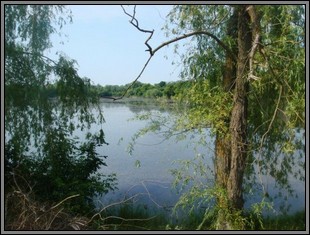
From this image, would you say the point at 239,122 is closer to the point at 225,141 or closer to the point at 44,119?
the point at 225,141

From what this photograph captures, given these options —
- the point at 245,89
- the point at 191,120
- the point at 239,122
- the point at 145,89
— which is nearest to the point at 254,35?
the point at 245,89

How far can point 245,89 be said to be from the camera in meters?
3.01

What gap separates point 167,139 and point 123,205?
0.64m

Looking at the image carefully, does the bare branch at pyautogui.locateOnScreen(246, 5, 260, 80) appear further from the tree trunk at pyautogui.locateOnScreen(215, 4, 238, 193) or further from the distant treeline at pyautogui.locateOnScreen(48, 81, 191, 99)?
the distant treeline at pyautogui.locateOnScreen(48, 81, 191, 99)

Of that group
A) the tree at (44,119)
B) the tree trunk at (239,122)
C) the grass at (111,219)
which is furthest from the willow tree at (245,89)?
the tree at (44,119)

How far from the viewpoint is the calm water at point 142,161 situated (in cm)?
335

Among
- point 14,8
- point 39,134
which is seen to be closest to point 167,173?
point 39,134

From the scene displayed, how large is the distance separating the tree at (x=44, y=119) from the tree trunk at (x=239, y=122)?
1.05 meters

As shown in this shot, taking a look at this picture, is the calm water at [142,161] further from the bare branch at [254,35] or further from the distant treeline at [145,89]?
the bare branch at [254,35]

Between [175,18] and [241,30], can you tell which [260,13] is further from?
[175,18]

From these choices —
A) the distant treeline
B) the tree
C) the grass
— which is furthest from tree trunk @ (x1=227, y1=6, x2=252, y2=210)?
the tree

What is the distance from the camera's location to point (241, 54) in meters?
2.97

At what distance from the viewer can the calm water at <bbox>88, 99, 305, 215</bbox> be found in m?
3.35

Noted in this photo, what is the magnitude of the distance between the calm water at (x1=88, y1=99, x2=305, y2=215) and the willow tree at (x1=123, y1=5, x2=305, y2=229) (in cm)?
23
